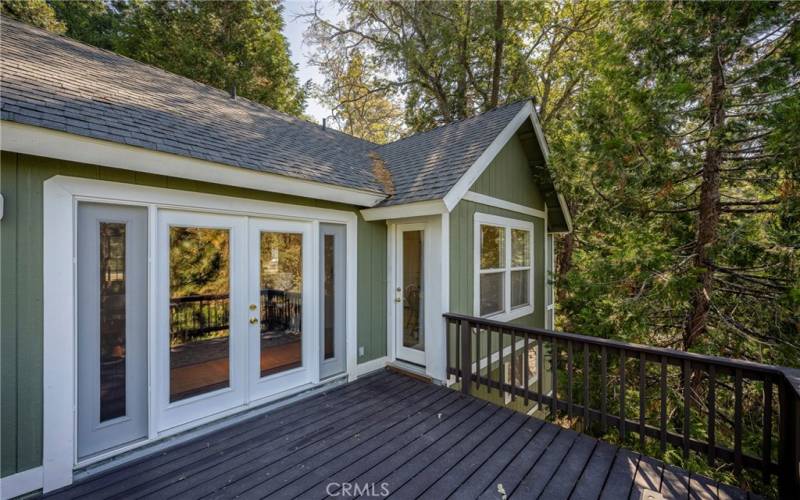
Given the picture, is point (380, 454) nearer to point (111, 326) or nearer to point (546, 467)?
point (546, 467)

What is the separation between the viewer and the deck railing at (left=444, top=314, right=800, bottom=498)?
8.38ft

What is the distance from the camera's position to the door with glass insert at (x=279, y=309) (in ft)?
12.3

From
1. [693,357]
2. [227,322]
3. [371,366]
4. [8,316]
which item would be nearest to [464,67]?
[371,366]

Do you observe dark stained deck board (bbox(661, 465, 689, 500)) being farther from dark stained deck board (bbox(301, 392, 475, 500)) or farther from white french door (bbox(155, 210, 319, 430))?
white french door (bbox(155, 210, 319, 430))

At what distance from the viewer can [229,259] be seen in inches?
141

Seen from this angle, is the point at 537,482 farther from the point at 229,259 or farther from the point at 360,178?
the point at 360,178

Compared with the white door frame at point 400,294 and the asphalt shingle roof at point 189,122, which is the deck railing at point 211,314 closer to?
the asphalt shingle roof at point 189,122

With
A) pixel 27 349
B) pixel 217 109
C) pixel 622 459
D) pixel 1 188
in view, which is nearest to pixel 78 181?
pixel 1 188

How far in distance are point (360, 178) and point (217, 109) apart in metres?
2.22

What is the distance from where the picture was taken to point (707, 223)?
442 centimetres

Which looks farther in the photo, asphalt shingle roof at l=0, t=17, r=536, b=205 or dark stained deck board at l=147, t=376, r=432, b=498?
asphalt shingle roof at l=0, t=17, r=536, b=205

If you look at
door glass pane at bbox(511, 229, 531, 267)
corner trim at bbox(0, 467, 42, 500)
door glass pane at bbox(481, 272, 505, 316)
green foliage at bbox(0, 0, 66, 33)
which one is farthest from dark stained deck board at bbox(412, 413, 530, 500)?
green foliage at bbox(0, 0, 66, 33)

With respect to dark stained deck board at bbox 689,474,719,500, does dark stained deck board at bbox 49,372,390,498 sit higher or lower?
higher

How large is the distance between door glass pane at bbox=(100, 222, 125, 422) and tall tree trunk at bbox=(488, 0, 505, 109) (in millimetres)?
11667
